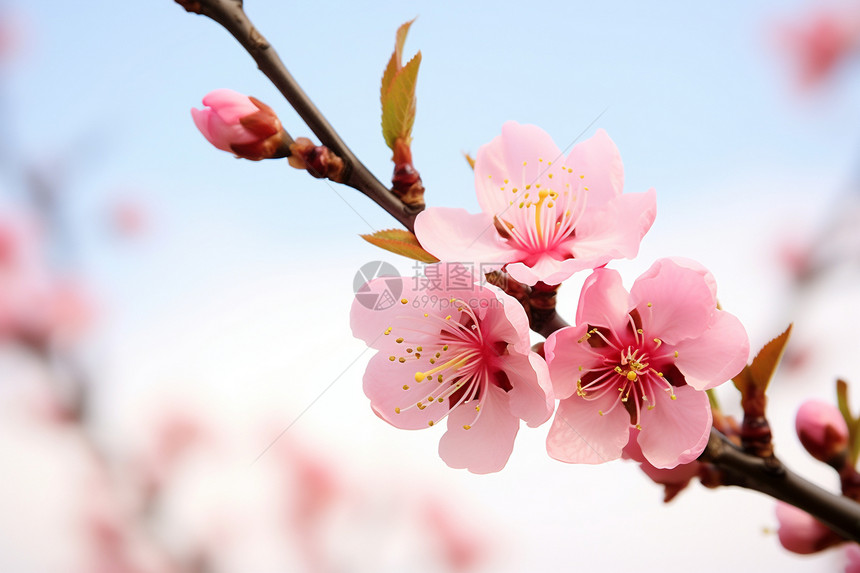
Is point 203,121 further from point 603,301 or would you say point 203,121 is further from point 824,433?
point 824,433

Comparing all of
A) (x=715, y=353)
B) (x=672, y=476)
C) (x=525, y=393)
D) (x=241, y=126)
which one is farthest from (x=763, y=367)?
(x=241, y=126)

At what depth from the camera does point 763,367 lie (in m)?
0.90

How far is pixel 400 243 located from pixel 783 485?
0.68 metres

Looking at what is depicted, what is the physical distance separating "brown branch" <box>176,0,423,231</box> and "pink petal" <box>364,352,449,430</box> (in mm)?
204

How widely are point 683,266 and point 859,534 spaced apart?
0.55m

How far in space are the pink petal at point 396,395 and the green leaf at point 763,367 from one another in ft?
1.45

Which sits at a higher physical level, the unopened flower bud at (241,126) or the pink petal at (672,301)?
the unopened flower bud at (241,126)

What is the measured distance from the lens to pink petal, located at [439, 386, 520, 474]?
0.91 metres

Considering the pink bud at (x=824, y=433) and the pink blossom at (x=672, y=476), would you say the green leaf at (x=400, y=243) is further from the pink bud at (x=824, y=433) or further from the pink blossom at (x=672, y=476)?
the pink bud at (x=824, y=433)

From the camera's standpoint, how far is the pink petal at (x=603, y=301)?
2.67ft

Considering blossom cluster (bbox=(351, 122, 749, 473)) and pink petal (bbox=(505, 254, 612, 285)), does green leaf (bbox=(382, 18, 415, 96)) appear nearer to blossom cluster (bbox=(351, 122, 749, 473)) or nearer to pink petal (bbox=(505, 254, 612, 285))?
blossom cluster (bbox=(351, 122, 749, 473))

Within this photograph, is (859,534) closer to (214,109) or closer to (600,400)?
(600,400)

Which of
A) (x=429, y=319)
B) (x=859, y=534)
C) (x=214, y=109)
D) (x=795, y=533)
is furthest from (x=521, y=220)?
(x=795, y=533)

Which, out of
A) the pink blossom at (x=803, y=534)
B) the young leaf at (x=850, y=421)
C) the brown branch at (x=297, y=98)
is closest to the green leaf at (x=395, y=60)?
the brown branch at (x=297, y=98)
